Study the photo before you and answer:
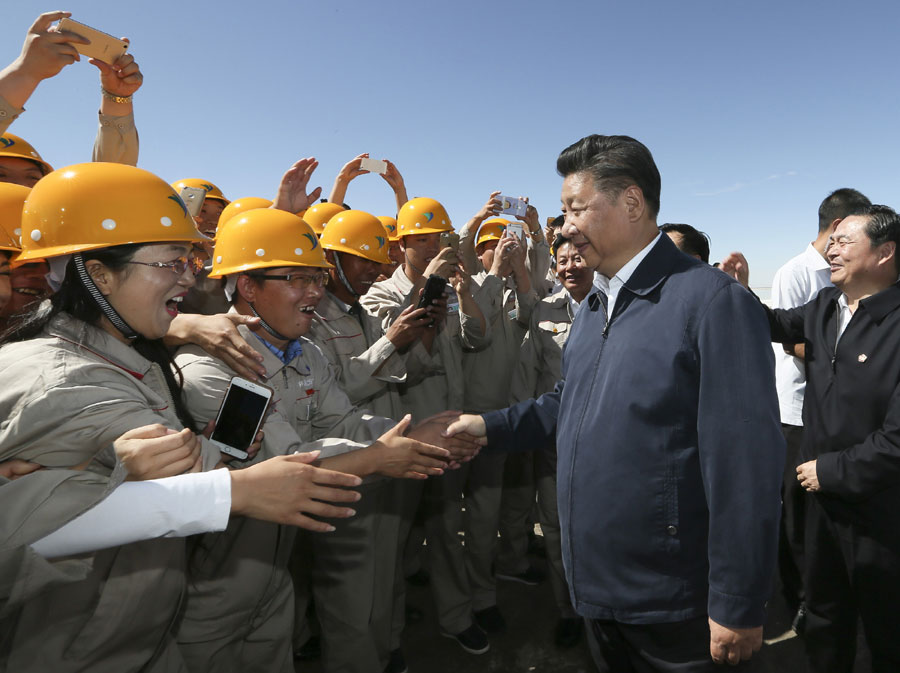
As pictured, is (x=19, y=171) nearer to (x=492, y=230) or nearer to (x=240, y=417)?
(x=240, y=417)

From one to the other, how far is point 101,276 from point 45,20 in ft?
5.41

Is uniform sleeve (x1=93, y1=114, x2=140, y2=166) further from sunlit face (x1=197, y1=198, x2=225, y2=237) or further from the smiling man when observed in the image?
the smiling man

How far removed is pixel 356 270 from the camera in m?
4.19

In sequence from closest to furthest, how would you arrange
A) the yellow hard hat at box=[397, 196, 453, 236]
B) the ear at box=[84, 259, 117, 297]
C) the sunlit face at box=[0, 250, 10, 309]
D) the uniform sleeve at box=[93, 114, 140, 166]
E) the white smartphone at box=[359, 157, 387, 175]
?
1. the ear at box=[84, 259, 117, 297]
2. the sunlit face at box=[0, 250, 10, 309]
3. the uniform sleeve at box=[93, 114, 140, 166]
4. the yellow hard hat at box=[397, 196, 453, 236]
5. the white smartphone at box=[359, 157, 387, 175]

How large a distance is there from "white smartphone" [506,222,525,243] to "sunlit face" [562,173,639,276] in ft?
9.74

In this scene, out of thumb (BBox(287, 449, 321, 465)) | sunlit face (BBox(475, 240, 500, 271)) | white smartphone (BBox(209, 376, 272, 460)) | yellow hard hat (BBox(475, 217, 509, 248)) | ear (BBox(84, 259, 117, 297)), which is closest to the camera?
thumb (BBox(287, 449, 321, 465))

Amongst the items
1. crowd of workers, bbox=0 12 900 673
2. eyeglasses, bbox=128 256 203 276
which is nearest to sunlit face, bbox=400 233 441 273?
crowd of workers, bbox=0 12 900 673

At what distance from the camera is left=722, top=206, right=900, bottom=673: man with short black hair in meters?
2.87

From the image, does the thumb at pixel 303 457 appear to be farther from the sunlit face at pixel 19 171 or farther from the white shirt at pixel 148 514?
the sunlit face at pixel 19 171

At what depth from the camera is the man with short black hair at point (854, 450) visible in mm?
2873

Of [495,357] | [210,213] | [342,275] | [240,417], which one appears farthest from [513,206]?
[240,417]

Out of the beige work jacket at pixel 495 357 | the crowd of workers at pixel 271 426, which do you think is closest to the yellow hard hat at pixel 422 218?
the crowd of workers at pixel 271 426

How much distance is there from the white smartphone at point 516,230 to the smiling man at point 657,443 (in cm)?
288

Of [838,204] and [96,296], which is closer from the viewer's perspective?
[96,296]
